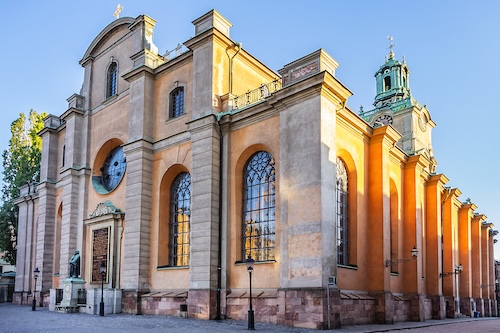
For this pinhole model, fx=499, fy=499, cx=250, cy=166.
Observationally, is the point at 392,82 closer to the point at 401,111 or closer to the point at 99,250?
the point at 401,111

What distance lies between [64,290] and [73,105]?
38.9 ft

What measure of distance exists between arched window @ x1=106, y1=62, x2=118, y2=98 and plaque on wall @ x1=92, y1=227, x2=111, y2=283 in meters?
8.44

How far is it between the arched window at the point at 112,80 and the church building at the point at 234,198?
3.4 inches

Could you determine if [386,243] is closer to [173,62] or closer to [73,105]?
[173,62]

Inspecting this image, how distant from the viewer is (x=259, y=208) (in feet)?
70.2

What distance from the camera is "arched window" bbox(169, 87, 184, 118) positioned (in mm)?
25328

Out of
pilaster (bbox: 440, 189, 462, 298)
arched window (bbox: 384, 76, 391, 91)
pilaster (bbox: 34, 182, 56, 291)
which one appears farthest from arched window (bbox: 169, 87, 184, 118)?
arched window (bbox: 384, 76, 391, 91)

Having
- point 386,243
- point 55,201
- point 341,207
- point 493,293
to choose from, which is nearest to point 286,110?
point 341,207

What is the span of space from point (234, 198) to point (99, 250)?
9591mm

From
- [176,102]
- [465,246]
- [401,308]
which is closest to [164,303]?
[176,102]

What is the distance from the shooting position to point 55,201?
112ft

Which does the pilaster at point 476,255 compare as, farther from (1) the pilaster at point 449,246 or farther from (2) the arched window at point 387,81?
(2) the arched window at point 387,81

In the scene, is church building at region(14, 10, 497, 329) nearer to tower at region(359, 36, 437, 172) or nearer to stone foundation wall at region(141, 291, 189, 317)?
stone foundation wall at region(141, 291, 189, 317)

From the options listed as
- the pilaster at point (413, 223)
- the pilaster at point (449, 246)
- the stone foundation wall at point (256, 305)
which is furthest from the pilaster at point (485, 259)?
the stone foundation wall at point (256, 305)
